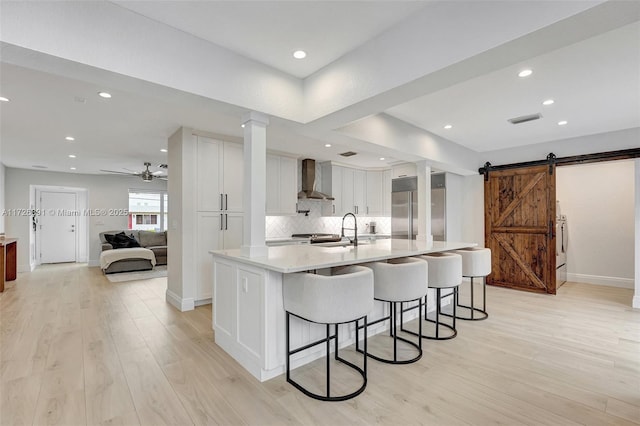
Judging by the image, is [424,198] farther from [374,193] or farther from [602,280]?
[602,280]

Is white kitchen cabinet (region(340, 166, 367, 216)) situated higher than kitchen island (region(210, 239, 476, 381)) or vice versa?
white kitchen cabinet (region(340, 166, 367, 216))

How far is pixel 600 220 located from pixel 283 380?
263 inches

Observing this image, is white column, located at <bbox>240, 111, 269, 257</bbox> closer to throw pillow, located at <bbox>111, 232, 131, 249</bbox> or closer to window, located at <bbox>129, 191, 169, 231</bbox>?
throw pillow, located at <bbox>111, 232, 131, 249</bbox>

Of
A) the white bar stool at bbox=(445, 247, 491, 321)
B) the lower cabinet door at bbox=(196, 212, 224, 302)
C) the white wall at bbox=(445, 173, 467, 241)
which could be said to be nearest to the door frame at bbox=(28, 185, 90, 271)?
the lower cabinet door at bbox=(196, 212, 224, 302)

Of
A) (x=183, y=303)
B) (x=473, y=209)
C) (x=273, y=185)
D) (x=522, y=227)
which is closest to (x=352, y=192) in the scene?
(x=273, y=185)

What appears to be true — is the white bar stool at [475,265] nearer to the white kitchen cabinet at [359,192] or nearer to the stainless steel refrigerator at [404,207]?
the stainless steel refrigerator at [404,207]

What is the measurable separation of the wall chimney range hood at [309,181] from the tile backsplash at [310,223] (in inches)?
12.9

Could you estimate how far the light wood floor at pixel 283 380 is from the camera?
6.20 feet

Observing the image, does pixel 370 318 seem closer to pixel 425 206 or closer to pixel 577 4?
pixel 425 206

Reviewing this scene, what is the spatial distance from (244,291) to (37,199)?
8.99 metres

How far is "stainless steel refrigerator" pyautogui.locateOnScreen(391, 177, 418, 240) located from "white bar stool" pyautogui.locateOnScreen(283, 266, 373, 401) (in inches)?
165

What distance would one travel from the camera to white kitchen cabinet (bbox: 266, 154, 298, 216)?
5.44 m

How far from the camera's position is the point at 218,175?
446 centimetres

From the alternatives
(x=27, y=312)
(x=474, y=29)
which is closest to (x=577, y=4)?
(x=474, y=29)
